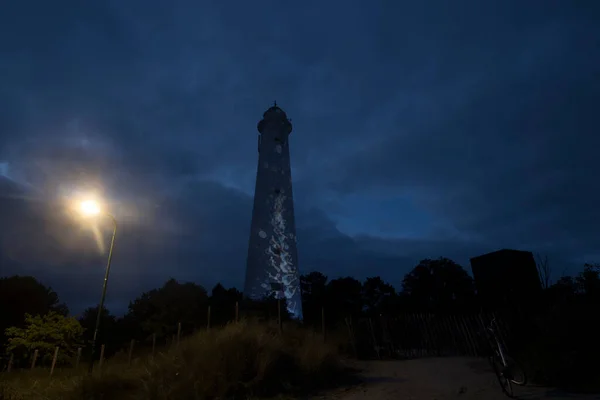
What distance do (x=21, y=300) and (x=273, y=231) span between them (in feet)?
79.5

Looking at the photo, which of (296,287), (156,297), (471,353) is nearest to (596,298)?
(471,353)

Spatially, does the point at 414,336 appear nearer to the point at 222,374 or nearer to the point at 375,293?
the point at 222,374

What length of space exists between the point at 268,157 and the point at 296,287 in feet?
34.3

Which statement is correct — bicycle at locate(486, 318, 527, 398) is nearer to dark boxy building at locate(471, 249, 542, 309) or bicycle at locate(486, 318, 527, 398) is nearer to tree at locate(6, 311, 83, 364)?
dark boxy building at locate(471, 249, 542, 309)

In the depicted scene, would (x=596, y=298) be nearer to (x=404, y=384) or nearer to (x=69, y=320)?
(x=404, y=384)

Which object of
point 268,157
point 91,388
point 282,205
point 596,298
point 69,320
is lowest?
point 91,388

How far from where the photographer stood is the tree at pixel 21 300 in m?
29.1

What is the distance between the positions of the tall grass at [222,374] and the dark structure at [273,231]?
46.7 ft

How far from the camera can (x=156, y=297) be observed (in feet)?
80.8

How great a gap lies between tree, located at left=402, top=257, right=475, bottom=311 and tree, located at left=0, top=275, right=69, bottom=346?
33575mm

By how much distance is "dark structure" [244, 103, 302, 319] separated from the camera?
2370cm

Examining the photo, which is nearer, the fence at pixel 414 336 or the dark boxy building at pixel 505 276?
the fence at pixel 414 336

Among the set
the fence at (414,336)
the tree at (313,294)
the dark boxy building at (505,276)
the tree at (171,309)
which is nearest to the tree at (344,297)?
the tree at (313,294)

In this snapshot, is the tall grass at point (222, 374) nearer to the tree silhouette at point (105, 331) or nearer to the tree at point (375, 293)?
the tree silhouette at point (105, 331)
